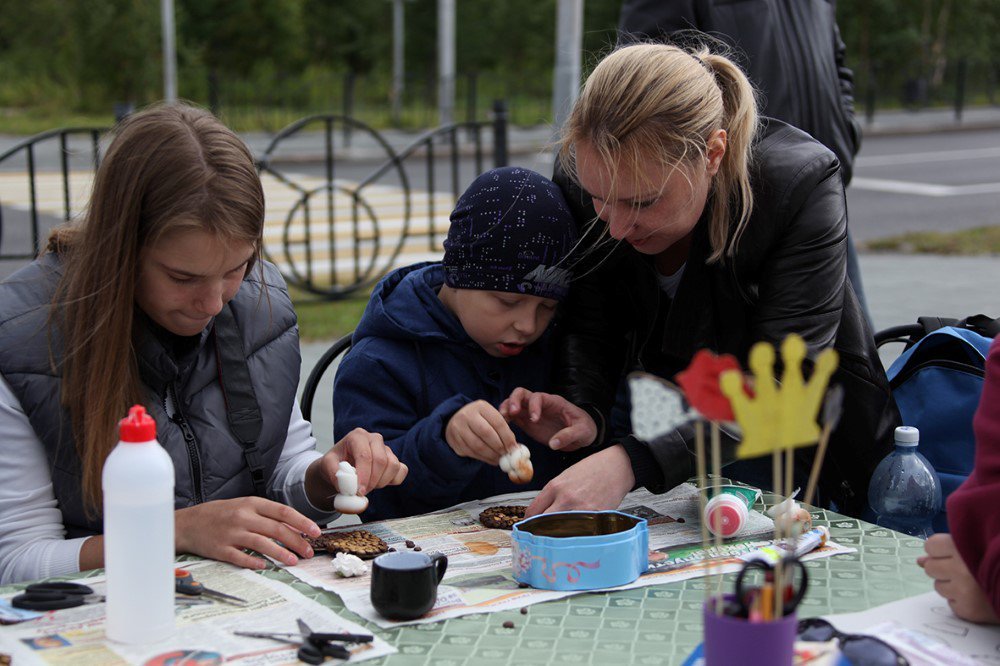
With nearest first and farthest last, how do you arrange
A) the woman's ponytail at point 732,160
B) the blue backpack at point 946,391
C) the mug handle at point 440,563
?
1. the mug handle at point 440,563
2. the woman's ponytail at point 732,160
3. the blue backpack at point 946,391

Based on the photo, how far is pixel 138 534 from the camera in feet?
4.85

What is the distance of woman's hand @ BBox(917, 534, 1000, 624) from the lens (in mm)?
1608

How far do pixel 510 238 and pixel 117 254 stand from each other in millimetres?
784

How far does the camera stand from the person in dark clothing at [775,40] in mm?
3266

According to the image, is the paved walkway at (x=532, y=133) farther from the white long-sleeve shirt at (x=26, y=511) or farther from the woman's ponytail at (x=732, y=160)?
the white long-sleeve shirt at (x=26, y=511)

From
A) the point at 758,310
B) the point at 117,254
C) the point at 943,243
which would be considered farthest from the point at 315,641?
the point at 943,243

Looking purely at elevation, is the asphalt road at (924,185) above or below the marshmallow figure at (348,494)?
below

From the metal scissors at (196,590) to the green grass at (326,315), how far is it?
4.16 metres

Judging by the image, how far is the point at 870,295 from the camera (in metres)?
7.40

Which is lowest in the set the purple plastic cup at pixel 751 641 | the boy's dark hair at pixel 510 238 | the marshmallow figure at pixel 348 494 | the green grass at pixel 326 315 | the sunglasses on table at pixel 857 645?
the green grass at pixel 326 315

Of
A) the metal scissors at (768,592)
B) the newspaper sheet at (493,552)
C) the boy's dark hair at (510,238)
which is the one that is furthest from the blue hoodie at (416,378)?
the metal scissors at (768,592)

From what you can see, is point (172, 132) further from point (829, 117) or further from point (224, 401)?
point (829, 117)

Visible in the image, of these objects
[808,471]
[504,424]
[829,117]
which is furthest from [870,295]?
[504,424]

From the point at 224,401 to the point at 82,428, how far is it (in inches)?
11.6
